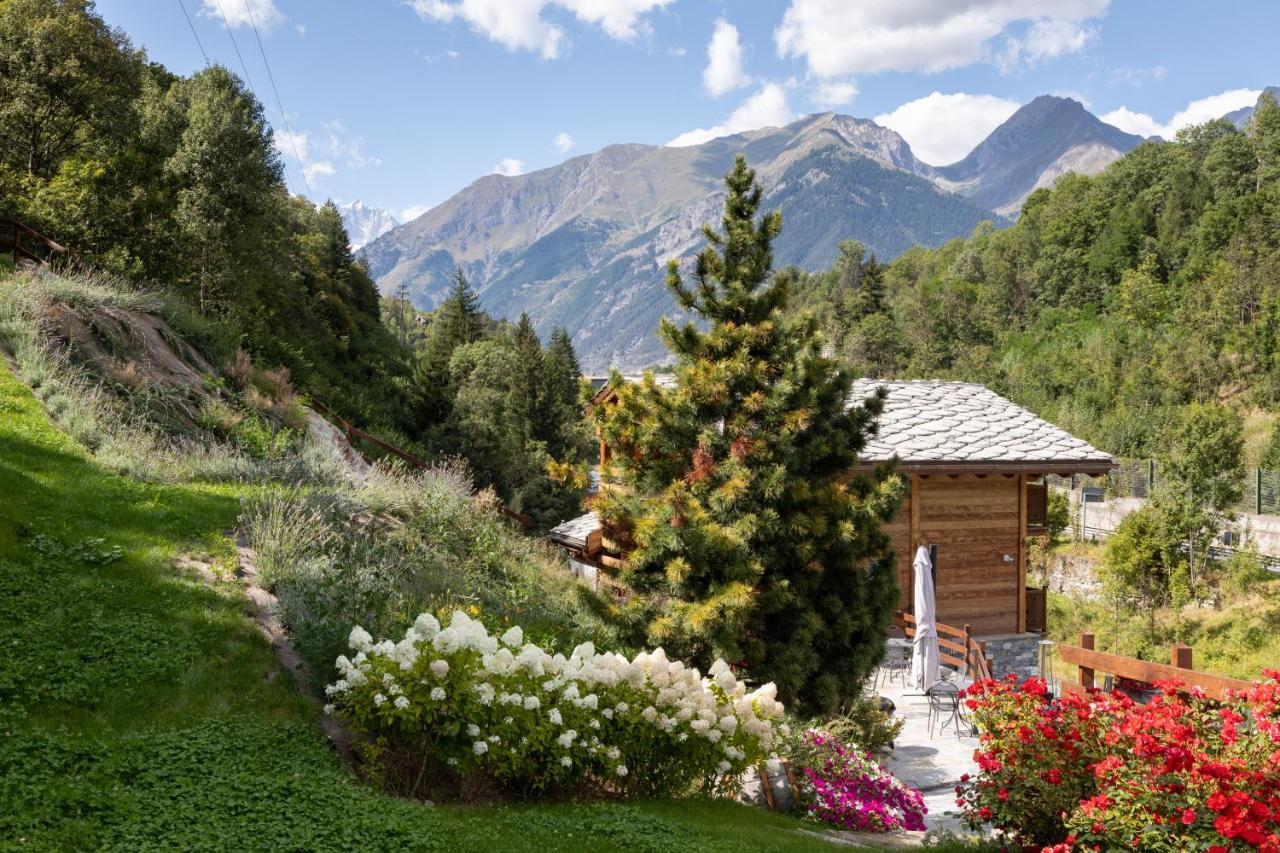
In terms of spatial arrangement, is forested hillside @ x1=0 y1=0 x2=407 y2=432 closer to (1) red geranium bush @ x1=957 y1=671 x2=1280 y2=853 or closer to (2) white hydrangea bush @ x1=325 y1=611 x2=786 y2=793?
(2) white hydrangea bush @ x1=325 y1=611 x2=786 y2=793

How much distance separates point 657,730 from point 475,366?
139 ft

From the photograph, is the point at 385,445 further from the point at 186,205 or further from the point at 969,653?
the point at 186,205

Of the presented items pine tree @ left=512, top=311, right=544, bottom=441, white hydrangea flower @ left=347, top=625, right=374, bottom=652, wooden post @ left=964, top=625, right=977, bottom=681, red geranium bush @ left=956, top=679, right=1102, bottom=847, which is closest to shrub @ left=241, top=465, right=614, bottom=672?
white hydrangea flower @ left=347, top=625, right=374, bottom=652

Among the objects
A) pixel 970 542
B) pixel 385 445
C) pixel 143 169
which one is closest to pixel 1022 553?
pixel 970 542

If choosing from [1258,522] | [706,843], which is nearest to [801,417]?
[706,843]

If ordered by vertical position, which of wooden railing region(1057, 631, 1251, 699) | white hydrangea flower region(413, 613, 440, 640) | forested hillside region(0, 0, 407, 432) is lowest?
wooden railing region(1057, 631, 1251, 699)

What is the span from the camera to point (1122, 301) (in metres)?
59.5

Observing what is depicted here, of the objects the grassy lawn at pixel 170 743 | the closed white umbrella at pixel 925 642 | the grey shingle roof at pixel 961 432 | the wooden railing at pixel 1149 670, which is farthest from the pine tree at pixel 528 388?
the wooden railing at pixel 1149 670

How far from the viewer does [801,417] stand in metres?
8.64

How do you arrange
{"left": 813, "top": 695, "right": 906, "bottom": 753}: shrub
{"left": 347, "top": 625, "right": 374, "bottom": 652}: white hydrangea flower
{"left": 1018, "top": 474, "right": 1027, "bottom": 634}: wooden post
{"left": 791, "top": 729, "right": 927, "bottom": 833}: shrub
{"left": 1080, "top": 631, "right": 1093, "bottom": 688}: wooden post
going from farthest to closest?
1. {"left": 1018, "top": 474, "right": 1027, "bottom": 634}: wooden post
2. {"left": 813, "top": 695, "right": 906, "bottom": 753}: shrub
3. {"left": 1080, "top": 631, "right": 1093, "bottom": 688}: wooden post
4. {"left": 791, "top": 729, "right": 927, "bottom": 833}: shrub
5. {"left": 347, "top": 625, "right": 374, "bottom": 652}: white hydrangea flower

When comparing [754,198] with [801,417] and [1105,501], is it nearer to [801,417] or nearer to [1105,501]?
[801,417]

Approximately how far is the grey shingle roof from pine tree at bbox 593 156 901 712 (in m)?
5.20

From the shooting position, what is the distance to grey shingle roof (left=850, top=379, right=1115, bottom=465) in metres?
15.2

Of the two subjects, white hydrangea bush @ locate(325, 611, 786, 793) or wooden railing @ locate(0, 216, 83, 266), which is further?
wooden railing @ locate(0, 216, 83, 266)
